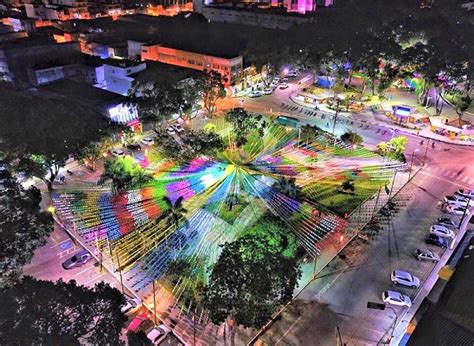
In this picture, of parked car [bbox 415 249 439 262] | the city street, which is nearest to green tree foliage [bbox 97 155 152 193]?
the city street

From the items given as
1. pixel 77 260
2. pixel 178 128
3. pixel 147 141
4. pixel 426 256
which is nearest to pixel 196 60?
pixel 178 128

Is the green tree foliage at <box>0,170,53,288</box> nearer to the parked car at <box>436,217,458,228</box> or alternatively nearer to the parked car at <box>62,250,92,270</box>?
the parked car at <box>62,250,92,270</box>

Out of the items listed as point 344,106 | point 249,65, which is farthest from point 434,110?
point 249,65

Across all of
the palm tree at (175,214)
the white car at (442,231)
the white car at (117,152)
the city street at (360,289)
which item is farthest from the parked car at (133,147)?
the white car at (442,231)

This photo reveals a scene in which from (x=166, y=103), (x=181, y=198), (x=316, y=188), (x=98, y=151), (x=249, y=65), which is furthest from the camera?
(x=249, y=65)

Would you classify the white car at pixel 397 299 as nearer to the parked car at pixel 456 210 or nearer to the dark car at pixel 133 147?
the parked car at pixel 456 210

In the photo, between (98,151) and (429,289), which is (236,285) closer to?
(429,289)
